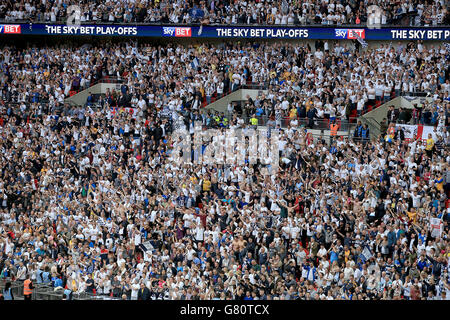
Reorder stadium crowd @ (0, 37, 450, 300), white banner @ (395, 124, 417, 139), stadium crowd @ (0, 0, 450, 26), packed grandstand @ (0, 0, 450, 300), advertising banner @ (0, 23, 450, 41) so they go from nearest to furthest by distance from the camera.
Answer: stadium crowd @ (0, 37, 450, 300)
packed grandstand @ (0, 0, 450, 300)
white banner @ (395, 124, 417, 139)
advertising banner @ (0, 23, 450, 41)
stadium crowd @ (0, 0, 450, 26)

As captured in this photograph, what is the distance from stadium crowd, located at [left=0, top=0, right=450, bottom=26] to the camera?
25.8 m

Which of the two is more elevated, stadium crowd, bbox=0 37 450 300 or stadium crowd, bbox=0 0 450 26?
stadium crowd, bbox=0 0 450 26

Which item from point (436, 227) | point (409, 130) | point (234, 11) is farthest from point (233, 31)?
point (436, 227)

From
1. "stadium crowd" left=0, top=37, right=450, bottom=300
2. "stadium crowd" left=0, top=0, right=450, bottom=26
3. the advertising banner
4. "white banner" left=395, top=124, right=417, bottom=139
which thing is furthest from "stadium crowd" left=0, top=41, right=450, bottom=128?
"white banner" left=395, top=124, right=417, bottom=139

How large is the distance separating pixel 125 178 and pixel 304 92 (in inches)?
268

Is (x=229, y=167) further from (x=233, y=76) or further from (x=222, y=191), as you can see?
(x=233, y=76)

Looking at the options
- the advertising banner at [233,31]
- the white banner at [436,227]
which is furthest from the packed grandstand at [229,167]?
the advertising banner at [233,31]

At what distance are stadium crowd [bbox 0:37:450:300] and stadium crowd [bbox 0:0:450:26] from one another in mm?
1173

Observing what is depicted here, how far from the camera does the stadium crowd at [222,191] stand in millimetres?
17375

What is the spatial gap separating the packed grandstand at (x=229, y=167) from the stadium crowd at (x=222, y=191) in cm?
5

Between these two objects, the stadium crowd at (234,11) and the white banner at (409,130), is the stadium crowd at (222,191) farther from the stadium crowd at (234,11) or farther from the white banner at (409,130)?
the stadium crowd at (234,11)

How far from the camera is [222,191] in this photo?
21250 millimetres

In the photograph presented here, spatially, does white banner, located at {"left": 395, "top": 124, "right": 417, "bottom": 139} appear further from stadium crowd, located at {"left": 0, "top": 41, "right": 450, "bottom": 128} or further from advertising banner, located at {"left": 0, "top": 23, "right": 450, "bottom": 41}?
advertising banner, located at {"left": 0, "top": 23, "right": 450, "bottom": 41}

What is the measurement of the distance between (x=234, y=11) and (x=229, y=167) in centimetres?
939
